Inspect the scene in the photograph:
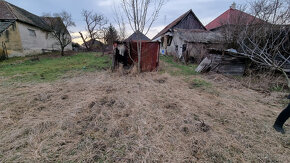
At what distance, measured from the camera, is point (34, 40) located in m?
13.3

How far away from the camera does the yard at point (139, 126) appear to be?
1652mm

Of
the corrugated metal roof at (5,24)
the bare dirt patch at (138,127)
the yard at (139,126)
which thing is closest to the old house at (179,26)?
the yard at (139,126)

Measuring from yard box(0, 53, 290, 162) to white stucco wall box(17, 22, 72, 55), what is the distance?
1210 cm

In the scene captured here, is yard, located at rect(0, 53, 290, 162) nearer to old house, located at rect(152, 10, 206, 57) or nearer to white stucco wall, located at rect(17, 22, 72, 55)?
old house, located at rect(152, 10, 206, 57)

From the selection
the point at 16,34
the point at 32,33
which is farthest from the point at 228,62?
the point at 32,33

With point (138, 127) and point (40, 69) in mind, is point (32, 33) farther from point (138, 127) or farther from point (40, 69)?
point (138, 127)

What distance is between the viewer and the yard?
165cm

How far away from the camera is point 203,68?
247 inches

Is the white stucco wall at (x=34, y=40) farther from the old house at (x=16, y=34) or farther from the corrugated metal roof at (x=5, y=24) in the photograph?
the corrugated metal roof at (x=5, y=24)

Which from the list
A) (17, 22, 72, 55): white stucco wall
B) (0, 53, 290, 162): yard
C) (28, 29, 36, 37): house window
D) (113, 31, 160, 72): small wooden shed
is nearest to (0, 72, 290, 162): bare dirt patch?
(0, 53, 290, 162): yard

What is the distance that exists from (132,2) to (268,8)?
→ 693cm

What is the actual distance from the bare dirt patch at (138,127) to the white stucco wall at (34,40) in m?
11.9

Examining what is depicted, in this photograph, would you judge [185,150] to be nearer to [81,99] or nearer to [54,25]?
[81,99]

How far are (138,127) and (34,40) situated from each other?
17.8 metres
